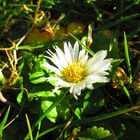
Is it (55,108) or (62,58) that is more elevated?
(62,58)

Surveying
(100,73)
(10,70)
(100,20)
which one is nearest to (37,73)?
(10,70)

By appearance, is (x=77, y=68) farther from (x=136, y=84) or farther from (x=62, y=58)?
(x=136, y=84)

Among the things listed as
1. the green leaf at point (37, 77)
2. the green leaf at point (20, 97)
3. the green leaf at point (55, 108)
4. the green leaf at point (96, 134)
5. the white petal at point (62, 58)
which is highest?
the white petal at point (62, 58)

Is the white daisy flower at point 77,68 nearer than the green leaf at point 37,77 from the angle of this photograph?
Yes

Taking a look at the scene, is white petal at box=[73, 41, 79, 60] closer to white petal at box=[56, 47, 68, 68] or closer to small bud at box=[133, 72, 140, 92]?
white petal at box=[56, 47, 68, 68]

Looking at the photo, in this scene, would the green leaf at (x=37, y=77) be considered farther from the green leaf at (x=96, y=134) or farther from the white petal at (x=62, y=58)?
the green leaf at (x=96, y=134)

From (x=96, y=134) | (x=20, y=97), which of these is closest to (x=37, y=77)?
(x=20, y=97)

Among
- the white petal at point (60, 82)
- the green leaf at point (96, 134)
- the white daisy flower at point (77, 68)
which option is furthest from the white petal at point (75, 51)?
the green leaf at point (96, 134)

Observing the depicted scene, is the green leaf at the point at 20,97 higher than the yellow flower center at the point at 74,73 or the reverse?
the reverse
